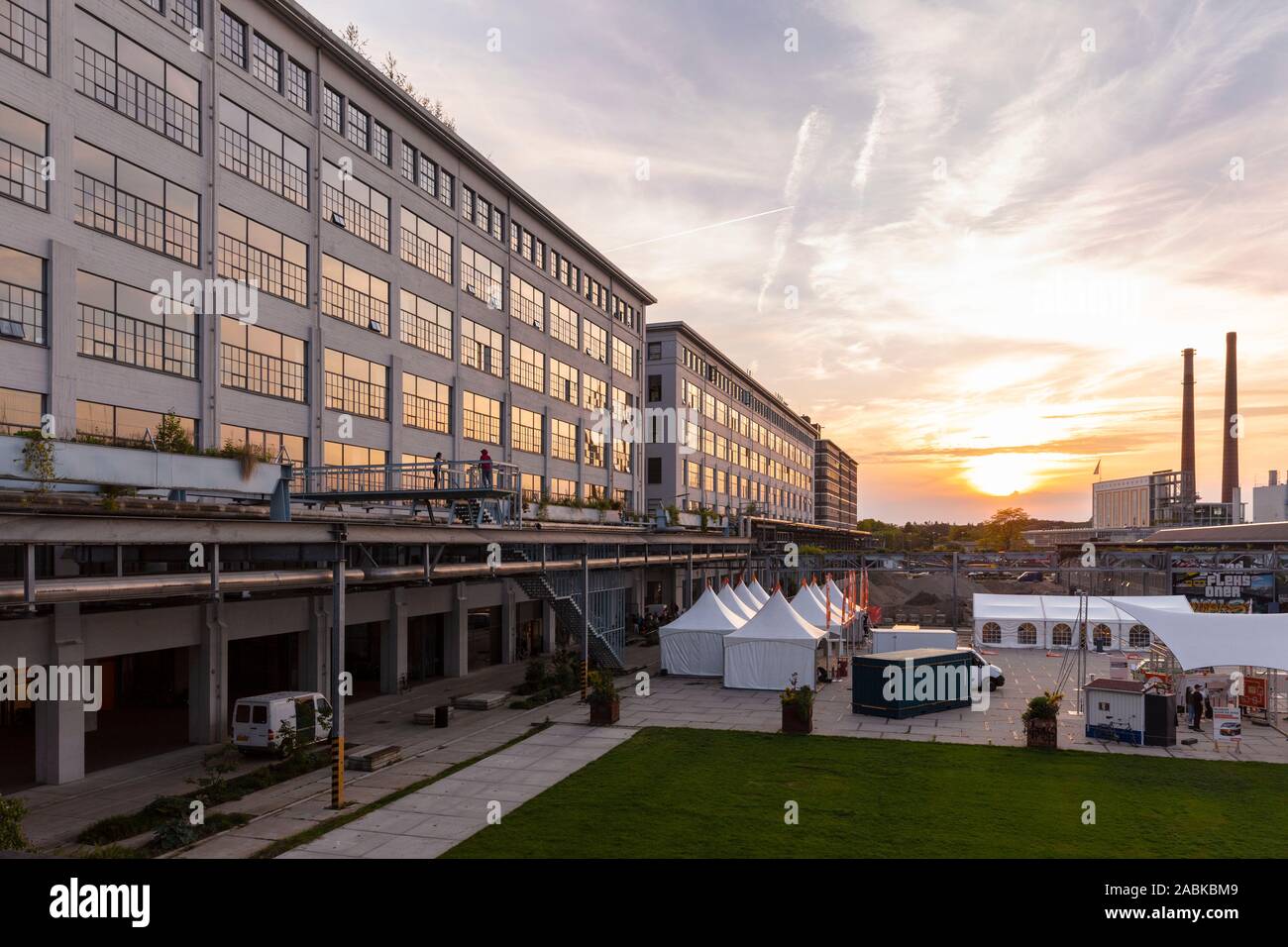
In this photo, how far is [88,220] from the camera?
27734mm

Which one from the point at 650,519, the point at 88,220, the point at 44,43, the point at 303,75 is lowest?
the point at 650,519

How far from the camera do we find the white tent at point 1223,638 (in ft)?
94.3

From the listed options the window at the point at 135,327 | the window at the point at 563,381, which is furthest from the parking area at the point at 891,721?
the window at the point at 563,381

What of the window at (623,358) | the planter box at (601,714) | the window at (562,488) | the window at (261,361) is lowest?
the planter box at (601,714)

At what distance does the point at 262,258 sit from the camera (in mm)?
34625

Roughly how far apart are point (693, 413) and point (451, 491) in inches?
2661

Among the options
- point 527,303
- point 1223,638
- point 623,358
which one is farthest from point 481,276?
point 1223,638

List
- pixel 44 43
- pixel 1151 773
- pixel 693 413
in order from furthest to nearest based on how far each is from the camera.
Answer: pixel 693 413 < pixel 44 43 < pixel 1151 773

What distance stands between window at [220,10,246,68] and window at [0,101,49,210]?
9314 millimetres

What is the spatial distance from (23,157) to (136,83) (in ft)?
17.0

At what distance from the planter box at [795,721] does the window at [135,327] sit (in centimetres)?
2268

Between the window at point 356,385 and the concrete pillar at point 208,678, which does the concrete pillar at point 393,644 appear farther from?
the concrete pillar at point 208,678
